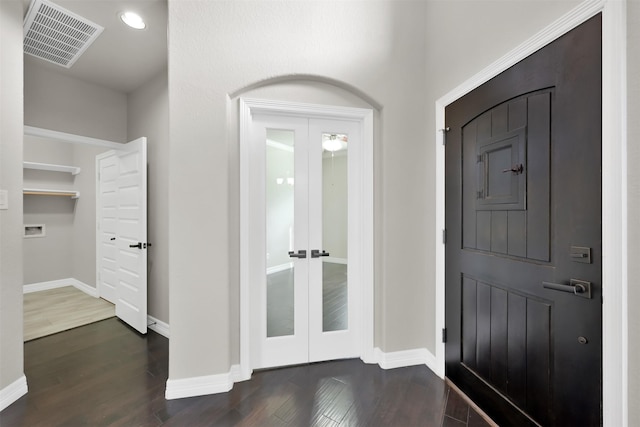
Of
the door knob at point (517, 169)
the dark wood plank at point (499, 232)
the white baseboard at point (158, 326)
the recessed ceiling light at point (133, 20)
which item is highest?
the recessed ceiling light at point (133, 20)

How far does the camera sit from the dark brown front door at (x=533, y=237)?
45.1 inches

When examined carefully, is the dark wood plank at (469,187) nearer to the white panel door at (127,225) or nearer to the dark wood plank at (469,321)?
the dark wood plank at (469,321)

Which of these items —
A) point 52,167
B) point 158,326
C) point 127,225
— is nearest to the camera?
point 158,326

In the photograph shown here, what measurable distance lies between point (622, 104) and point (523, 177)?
467 mm

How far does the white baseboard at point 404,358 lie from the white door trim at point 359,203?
3.0 inches

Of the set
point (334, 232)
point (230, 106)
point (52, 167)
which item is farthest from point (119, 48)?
point (52, 167)

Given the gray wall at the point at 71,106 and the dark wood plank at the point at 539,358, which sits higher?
the gray wall at the point at 71,106

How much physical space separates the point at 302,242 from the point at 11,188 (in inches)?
83.5

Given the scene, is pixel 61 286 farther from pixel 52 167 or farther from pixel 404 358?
pixel 404 358

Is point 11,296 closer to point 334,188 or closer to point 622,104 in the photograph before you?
point 334,188

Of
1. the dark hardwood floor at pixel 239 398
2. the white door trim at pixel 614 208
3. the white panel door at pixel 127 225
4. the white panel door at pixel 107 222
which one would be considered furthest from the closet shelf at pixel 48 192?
the white door trim at pixel 614 208

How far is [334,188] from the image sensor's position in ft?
7.55

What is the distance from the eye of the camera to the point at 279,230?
2203 millimetres

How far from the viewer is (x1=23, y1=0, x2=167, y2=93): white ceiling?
206cm
